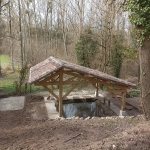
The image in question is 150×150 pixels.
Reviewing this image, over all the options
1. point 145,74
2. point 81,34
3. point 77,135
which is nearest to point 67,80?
point 77,135

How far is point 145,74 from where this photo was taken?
621cm

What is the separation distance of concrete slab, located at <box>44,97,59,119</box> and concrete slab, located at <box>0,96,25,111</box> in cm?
145

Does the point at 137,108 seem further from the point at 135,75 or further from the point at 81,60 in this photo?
the point at 135,75

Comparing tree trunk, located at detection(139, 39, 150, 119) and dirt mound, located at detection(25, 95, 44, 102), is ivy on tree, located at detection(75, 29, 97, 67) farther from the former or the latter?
tree trunk, located at detection(139, 39, 150, 119)

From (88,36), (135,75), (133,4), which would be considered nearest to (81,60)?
(88,36)

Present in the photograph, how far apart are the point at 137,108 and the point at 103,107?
1.91m

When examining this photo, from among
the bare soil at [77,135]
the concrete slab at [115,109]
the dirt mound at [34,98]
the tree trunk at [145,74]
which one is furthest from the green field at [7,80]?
the tree trunk at [145,74]

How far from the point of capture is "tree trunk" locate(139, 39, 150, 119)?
6090 millimetres

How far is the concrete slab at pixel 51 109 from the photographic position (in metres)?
9.57

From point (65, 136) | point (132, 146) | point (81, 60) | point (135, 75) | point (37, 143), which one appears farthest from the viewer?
point (135, 75)

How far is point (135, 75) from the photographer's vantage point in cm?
1959

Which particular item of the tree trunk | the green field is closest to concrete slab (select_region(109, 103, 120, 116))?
the tree trunk

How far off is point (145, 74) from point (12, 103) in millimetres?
8216

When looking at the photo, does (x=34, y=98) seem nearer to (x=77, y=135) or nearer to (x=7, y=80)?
(x=77, y=135)
